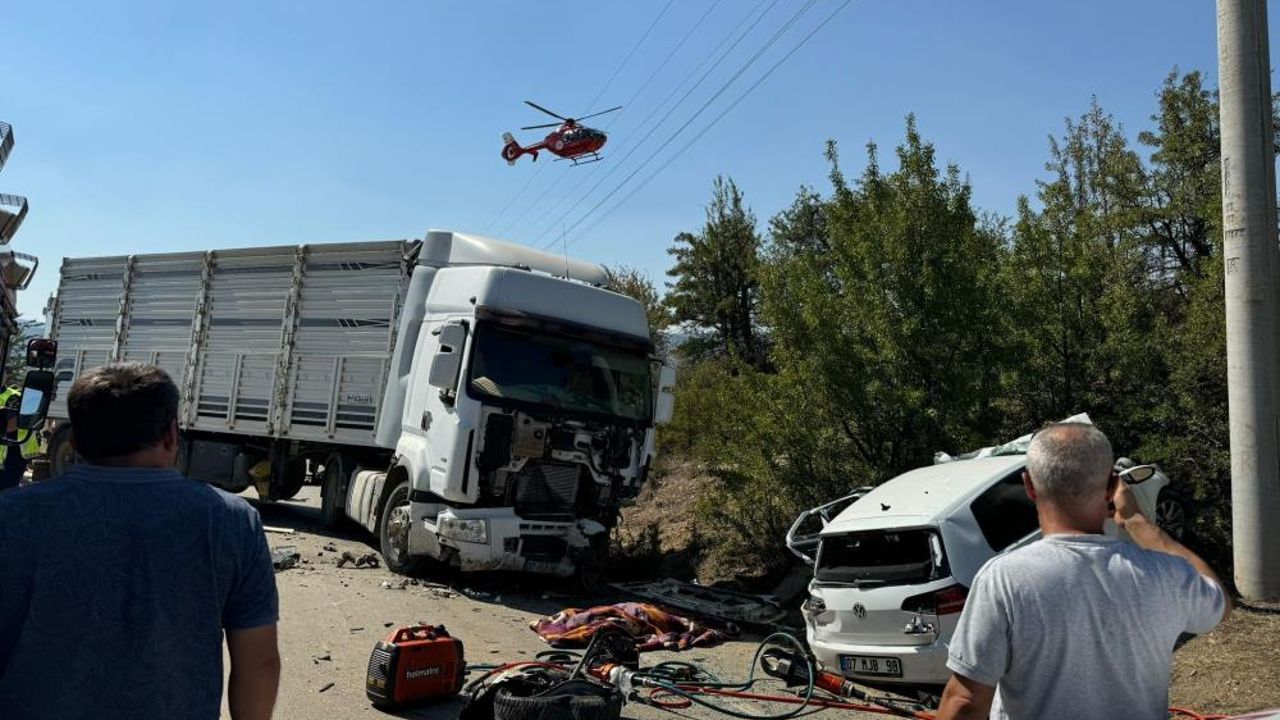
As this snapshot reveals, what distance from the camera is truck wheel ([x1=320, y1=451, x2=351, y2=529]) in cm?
1319

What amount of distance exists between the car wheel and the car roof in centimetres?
299

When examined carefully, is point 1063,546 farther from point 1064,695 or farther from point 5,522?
point 5,522

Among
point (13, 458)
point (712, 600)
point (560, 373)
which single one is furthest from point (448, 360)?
point (13, 458)

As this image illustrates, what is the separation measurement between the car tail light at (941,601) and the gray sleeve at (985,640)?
13.5ft

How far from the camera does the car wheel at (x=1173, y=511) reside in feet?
30.6

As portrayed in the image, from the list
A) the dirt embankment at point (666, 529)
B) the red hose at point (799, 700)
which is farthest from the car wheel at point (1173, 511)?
the dirt embankment at point (666, 529)

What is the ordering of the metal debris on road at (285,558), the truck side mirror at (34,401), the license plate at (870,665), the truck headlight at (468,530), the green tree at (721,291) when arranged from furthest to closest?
the green tree at (721,291) → the metal debris on road at (285,558) → the truck headlight at (468,530) → the license plate at (870,665) → the truck side mirror at (34,401)

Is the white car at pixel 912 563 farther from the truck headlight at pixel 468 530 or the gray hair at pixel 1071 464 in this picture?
the gray hair at pixel 1071 464

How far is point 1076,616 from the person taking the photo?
7.70ft

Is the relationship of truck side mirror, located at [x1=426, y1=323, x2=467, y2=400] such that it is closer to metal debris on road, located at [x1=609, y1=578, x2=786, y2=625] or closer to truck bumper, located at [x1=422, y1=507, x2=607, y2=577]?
truck bumper, located at [x1=422, y1=507, x2=607, y2=577]

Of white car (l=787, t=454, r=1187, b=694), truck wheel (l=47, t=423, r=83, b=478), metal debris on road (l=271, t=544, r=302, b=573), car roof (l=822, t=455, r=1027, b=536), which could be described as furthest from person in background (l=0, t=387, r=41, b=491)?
truck wheel (l=47, t=423, r=83, b=478)

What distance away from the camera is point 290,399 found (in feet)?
44.4

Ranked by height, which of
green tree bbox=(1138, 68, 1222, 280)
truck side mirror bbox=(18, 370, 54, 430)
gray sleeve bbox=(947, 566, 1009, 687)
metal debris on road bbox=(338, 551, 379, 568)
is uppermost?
green tree bbox=(1138, 68, 1222, 280)

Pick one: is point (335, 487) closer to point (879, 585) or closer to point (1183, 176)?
point (879, 585)
